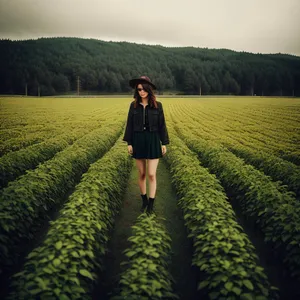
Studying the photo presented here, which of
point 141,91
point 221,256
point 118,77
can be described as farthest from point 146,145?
point 118,77

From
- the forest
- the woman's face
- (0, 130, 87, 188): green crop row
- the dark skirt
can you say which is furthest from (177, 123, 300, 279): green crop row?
the forest

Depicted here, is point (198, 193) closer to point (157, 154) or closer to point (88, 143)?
point (157, 154)

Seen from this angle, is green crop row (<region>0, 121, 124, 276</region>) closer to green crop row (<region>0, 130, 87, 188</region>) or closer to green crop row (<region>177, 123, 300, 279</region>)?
green crop row (<region>0, 130, 87, 188</region>)

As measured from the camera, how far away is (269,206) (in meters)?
5.51

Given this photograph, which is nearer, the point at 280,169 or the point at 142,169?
the point at 142,169

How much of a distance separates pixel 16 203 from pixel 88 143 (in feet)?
24.1

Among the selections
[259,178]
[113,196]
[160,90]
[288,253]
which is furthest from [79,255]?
[160,90]

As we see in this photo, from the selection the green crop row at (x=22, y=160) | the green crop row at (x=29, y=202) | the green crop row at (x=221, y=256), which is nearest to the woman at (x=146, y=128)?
the green crop row at (x=221, y=256)

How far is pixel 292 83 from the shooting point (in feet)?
402

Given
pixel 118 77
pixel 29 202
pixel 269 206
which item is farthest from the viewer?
pixel 118 77

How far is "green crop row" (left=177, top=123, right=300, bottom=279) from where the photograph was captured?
173 inches

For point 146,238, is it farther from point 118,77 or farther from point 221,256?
point 118,77

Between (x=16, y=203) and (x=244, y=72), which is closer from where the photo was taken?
(x=16, y=203)

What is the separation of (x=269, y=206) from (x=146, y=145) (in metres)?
2.96
